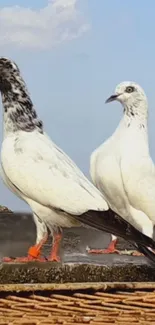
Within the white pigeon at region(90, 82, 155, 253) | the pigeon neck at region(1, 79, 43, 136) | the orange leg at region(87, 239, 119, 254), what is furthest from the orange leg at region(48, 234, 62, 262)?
the white pigeon at region(90, 82, 155, 253)

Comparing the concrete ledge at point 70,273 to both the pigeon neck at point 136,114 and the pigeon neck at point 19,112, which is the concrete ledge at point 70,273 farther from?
the pigeon neck at point 136,114

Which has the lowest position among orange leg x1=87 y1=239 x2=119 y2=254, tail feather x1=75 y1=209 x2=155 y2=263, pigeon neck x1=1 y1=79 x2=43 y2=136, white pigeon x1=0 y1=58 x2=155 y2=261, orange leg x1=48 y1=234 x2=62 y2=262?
orange leg x1=87 y1=239 x2=119 y2=254

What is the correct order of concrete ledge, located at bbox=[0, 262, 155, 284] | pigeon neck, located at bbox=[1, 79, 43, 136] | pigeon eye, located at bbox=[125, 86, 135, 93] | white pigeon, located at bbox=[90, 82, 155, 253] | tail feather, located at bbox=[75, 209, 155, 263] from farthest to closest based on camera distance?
pigeon eye, located at bbox=[125, 86, 135, 93] < white pigeon, located at bbox=[90, 82, 155, 253] < pigeon neck, located at bbox=[1, 79, 43, 136] < tail feather, located at bbox=[75, 209, 155, 263] < concrete ledge, located at bbox=[0, 262, 155, 284]

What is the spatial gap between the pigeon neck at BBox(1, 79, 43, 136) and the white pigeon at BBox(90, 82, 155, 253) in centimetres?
87

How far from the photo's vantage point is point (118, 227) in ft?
10.4

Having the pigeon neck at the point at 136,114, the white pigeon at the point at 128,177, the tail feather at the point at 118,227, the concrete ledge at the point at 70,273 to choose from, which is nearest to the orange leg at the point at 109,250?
the tail feather at the point at 118,227

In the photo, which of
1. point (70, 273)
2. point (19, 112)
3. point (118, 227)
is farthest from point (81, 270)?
point (19, 112)

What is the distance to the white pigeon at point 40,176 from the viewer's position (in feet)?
11.4

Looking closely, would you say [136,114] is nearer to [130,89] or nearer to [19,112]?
[130,89]

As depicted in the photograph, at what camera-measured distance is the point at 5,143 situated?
12.7 feet

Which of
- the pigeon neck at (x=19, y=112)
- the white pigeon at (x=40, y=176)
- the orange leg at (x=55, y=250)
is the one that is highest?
the pigeon neck at (x=19, y=112)

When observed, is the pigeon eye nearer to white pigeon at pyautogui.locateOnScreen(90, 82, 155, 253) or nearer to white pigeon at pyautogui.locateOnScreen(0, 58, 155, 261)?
white pigeon at pyautogui.locateOnScreen(90, 82, 155, 253)

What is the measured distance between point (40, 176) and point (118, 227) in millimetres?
643

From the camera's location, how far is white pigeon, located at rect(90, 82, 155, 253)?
4.73 m
